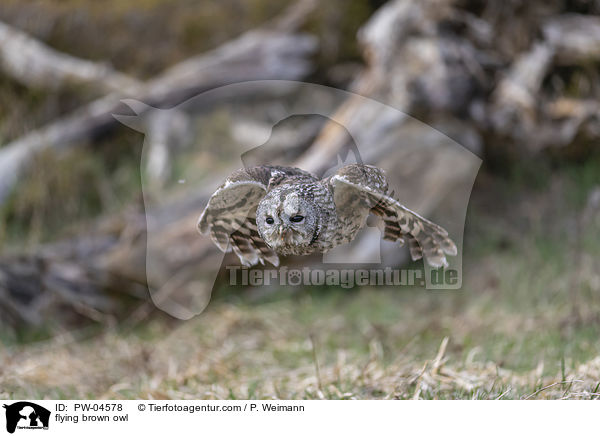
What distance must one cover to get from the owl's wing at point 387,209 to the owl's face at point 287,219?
58mm

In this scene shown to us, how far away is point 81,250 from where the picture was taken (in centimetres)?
142

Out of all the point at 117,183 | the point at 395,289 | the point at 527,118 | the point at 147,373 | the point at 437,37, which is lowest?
the point at 147,373

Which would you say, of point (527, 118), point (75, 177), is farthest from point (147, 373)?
point (527, 118)

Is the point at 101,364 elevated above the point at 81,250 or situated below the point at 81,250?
below

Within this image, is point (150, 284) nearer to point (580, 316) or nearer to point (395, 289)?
point (395, 289)

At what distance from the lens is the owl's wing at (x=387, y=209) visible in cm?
59

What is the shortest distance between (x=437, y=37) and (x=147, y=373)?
0.97 m

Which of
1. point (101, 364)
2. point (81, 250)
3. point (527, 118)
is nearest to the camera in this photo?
point (101, 364)

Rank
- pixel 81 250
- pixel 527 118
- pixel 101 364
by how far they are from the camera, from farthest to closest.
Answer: pixel 81 250 < pixel 527 118 < pixel 101 364

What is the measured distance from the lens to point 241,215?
0.62 metres

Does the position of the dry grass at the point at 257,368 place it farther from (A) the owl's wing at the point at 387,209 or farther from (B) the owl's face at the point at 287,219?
(B) the owl's face at the point at 287,219

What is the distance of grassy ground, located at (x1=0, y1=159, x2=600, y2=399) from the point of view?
0.90 meters
